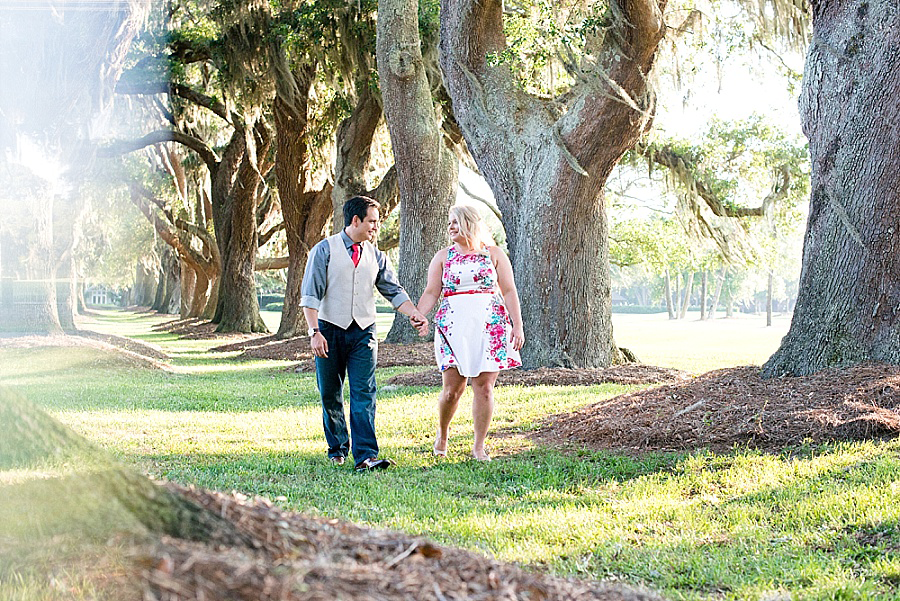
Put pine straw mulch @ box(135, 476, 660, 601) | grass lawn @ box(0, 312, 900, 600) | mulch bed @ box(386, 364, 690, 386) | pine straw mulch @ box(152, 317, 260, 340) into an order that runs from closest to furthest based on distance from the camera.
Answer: pine straw mulch @ box(135, 476, 660, 601) < grass lawn @ box(0, 312, 900, 600) < mulch bed @ box(386, 364, 690, 386) < pine straw mulch @ box(152, 317, 260, 340)

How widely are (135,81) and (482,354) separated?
671 inches

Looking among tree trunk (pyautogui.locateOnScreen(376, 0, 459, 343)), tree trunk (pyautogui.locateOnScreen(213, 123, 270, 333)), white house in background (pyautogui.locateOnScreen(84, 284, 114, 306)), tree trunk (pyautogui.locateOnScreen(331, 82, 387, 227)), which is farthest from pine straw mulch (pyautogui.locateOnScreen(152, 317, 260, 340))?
white house in background (pyautogui.locateOnScreen(84, 284, 114, 306))

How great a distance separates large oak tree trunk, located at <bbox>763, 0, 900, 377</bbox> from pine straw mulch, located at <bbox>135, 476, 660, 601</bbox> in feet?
15.6

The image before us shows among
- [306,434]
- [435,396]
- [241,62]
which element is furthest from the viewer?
[241,62]

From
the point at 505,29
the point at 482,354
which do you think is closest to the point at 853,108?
the point at 482,354

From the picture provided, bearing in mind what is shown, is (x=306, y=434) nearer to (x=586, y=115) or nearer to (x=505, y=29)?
(x=586, y=115)

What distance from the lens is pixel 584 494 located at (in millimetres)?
5031

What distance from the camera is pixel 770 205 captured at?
18.4 m

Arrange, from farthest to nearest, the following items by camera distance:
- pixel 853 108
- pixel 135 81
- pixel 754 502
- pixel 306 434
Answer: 1. pixel 135 81
2. pixel 306 434
3. pixel 853 108
4. pixel 754 502

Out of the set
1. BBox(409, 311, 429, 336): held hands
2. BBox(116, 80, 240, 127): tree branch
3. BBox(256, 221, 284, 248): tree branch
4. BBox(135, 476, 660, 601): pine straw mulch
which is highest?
BBox(116, 80, 240, 127): tree branch

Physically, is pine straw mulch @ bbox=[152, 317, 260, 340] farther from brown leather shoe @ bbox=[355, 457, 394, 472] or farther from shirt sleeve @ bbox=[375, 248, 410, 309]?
brown leather shoe @ bbox=[355, 457, 394, 472]

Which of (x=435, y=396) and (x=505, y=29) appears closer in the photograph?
(x=435, y=396)

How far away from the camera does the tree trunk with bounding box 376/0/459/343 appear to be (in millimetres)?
14070

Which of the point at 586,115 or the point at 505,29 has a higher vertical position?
the point at 505,29
